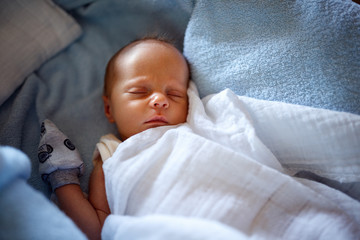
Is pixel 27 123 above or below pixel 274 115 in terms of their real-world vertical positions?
below

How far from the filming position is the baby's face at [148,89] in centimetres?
90

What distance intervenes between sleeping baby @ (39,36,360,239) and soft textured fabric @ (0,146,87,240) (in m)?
0.17

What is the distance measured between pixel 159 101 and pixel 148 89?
0.09m

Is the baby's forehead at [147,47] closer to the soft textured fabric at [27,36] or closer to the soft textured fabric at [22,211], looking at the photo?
the soft textured fabric at [27,36]

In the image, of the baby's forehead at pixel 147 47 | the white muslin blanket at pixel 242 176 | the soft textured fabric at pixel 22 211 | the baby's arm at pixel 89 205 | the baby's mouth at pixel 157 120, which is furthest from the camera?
the baby's forehead at pixel 147 47

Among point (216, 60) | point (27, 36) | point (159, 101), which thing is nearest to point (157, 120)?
point (159, 101)

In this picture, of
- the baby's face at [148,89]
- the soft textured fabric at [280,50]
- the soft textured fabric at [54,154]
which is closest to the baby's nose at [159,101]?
the baby's face at [148,89]

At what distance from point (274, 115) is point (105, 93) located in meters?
0.66

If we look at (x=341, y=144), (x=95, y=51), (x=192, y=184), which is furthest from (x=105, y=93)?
(x=341, y=144)

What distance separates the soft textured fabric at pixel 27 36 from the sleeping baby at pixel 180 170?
262mm

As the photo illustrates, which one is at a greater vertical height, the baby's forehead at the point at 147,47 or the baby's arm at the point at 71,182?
the baby's forehead at the point at 147,47

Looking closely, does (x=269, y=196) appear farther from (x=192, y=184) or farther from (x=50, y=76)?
(x=50, y=76)

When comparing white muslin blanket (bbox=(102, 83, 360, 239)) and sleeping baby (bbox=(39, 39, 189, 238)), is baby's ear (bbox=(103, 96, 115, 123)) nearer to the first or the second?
sleeping baby (bbox=(39, 39, 189, 238))

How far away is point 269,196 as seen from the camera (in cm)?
70
